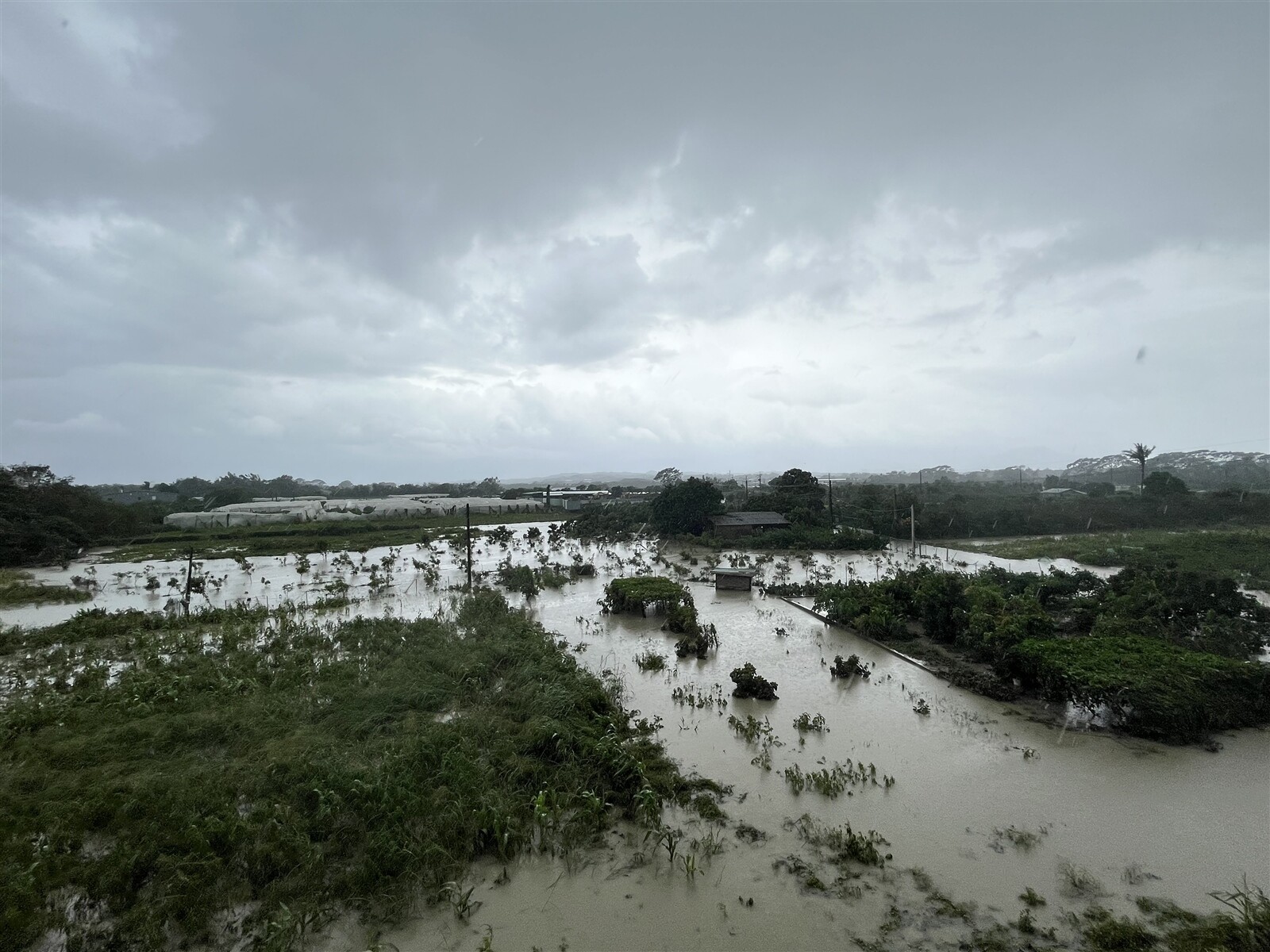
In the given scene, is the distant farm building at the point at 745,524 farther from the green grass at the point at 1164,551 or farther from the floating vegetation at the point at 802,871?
the floating vegetation at the point at 802,871

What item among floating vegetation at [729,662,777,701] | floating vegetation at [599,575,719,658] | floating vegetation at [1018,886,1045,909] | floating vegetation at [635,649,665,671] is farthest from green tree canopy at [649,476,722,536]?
floating vegetation at [1018,886,1045,909]

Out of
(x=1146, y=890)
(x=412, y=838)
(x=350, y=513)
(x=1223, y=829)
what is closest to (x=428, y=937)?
(x=412, y=838)

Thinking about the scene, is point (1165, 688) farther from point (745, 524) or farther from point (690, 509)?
point (690, 509)

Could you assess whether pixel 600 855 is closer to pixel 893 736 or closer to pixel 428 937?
pixel 428 937

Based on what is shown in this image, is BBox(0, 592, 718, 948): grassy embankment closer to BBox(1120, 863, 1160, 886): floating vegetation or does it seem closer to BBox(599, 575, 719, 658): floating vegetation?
BBox(599, 575, 719, 658): floating vegetation

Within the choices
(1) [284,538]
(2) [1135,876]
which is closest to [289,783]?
(2) [1135,876]

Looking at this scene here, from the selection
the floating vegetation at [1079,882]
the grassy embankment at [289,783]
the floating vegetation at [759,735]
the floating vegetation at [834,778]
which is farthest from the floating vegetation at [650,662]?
the floating vegetation at [1079,882]
